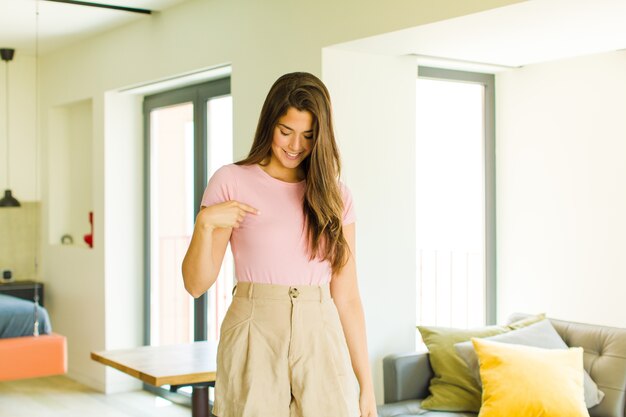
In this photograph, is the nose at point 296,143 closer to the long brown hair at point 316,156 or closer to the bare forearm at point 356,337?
the long brown hair at point 316,156

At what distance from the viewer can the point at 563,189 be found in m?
4.26

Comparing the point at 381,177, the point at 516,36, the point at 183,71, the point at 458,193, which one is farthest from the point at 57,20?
the point at 516,36

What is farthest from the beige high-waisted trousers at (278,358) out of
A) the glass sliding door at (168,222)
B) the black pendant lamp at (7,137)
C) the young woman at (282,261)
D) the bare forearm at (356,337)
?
the black pendant lamp at (7,137)

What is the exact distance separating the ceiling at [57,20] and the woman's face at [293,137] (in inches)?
123

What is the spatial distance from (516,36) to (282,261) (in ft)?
6.59

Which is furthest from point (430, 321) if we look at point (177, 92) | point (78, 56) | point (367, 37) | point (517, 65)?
point (78, 56)

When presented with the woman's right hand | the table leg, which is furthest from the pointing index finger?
the table leg

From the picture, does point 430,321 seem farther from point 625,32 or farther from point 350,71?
point 625,32

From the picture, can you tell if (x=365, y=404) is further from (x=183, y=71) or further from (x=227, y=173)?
(x=183, y=71)

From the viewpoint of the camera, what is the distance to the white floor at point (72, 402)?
5363mm

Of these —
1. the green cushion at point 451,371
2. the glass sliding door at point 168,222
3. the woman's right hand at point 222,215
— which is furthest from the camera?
the glass sliding door at point 168,222

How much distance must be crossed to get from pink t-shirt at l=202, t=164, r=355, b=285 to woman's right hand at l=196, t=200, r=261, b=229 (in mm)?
62

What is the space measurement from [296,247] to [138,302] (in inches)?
164

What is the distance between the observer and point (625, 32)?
11.5 ft
